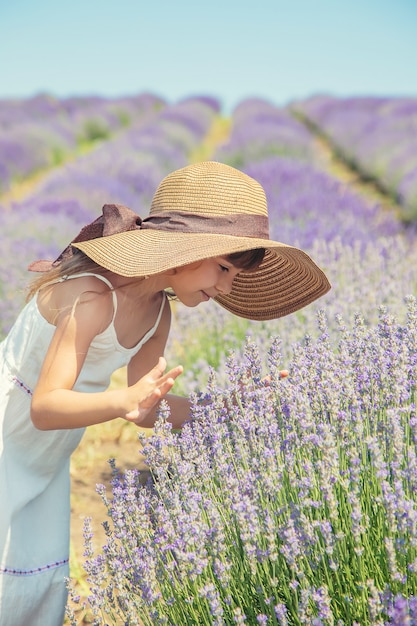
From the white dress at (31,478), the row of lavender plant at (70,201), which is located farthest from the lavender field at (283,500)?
the row of lavender plant at (70,201)

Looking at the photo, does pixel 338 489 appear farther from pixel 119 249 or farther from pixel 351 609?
pixel 119 249

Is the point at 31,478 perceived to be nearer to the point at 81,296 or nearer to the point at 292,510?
the point at 81,296

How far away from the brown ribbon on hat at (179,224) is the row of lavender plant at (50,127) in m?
11.5

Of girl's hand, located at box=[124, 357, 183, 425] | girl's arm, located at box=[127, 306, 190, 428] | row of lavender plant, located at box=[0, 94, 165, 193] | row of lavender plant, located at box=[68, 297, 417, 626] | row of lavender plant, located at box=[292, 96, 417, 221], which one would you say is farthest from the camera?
row of lavender plant, located at box=[0, 94, 165, 193]

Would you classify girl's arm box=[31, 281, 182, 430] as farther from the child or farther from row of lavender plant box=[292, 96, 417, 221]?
row of lavender plant box=[292, 96, 417, 221]

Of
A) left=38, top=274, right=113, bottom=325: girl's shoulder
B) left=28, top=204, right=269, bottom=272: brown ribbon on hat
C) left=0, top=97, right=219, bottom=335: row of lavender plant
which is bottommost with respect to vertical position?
left=38, top=274, right=113, bottom=325: girl's shoulder

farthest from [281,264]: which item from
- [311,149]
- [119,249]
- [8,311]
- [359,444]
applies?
[311,149]

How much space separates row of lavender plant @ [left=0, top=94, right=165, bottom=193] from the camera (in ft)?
47.1

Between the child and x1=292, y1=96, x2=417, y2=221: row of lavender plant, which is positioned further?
x1=292, y1=96, x2=417, y2=221: row of lavender plant

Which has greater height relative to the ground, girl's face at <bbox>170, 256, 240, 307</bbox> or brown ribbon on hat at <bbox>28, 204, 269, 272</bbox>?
brown ribbon on hat at <bbox>28, 204, 269, 272</bbox>

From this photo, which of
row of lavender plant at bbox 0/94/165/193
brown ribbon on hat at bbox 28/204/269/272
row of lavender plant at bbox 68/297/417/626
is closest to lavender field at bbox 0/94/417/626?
row of lavender plant at bbox 68/297/417/626

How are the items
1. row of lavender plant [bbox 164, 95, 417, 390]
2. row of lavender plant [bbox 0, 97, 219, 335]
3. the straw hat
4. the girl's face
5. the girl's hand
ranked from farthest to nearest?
row of lavender plant [bbox 0, 97, 219, 335] < row of lavender plant [bbox 164, 95, 417, 390] < the girl's face < the straw hat < the girl's hand

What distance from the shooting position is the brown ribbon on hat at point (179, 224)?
73.2 inches

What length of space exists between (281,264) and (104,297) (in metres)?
0.62
